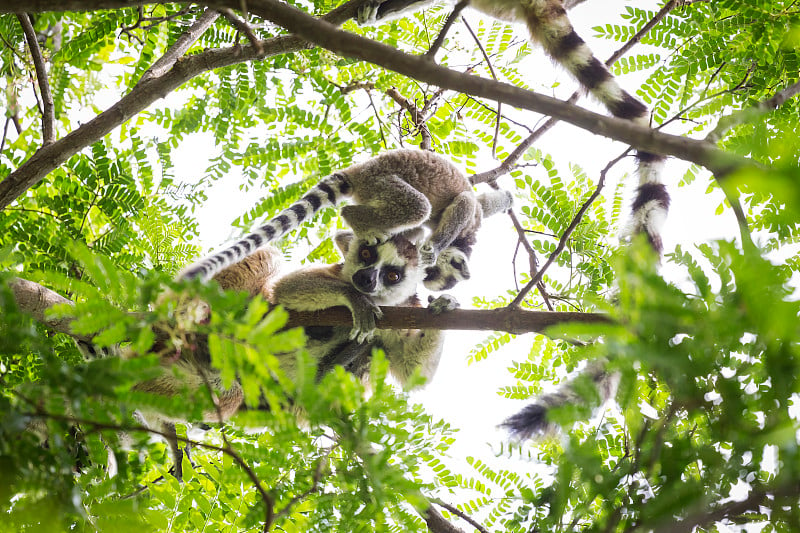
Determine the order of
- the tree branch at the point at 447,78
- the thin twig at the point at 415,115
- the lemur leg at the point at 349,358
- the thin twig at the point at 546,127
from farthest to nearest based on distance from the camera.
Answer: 1. the thin twig at the point at 415,115
2. the lemur leg at the point at 349,358
3. the thin twig at the point at 546,127
4. the tree branch at the point at 447,78

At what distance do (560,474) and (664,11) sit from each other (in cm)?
436

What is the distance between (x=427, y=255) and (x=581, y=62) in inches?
93.3

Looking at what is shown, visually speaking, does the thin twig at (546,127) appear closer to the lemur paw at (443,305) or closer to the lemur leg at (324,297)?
the lemur paw at (443,305)

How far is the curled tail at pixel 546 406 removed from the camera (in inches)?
106

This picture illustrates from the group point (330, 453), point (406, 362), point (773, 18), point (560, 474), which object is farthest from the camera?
point (406, 362)

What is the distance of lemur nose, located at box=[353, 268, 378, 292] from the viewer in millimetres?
5148

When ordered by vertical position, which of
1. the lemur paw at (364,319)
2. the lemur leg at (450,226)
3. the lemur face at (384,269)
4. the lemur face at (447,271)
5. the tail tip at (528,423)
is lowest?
the tail tip at (528,423)

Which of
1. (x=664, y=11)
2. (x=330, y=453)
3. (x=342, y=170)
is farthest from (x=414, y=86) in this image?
(x=330, y=453)

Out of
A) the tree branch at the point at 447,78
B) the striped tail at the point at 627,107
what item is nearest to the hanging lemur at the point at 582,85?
the striped tail at the point at 627,107

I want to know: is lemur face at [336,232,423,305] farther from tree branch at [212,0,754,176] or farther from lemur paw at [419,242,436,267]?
tree branch at [212,0,754,176]

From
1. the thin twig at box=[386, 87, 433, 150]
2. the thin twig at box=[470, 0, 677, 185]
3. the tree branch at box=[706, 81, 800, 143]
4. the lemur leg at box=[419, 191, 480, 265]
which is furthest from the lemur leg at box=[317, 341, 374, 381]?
the tree branch at box=[706, 81, 800, 143]

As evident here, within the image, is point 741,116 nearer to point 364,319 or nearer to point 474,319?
point 474,319

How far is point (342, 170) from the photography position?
6.02 meters

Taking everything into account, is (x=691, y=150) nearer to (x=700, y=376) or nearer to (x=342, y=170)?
(x=700, y=376)
